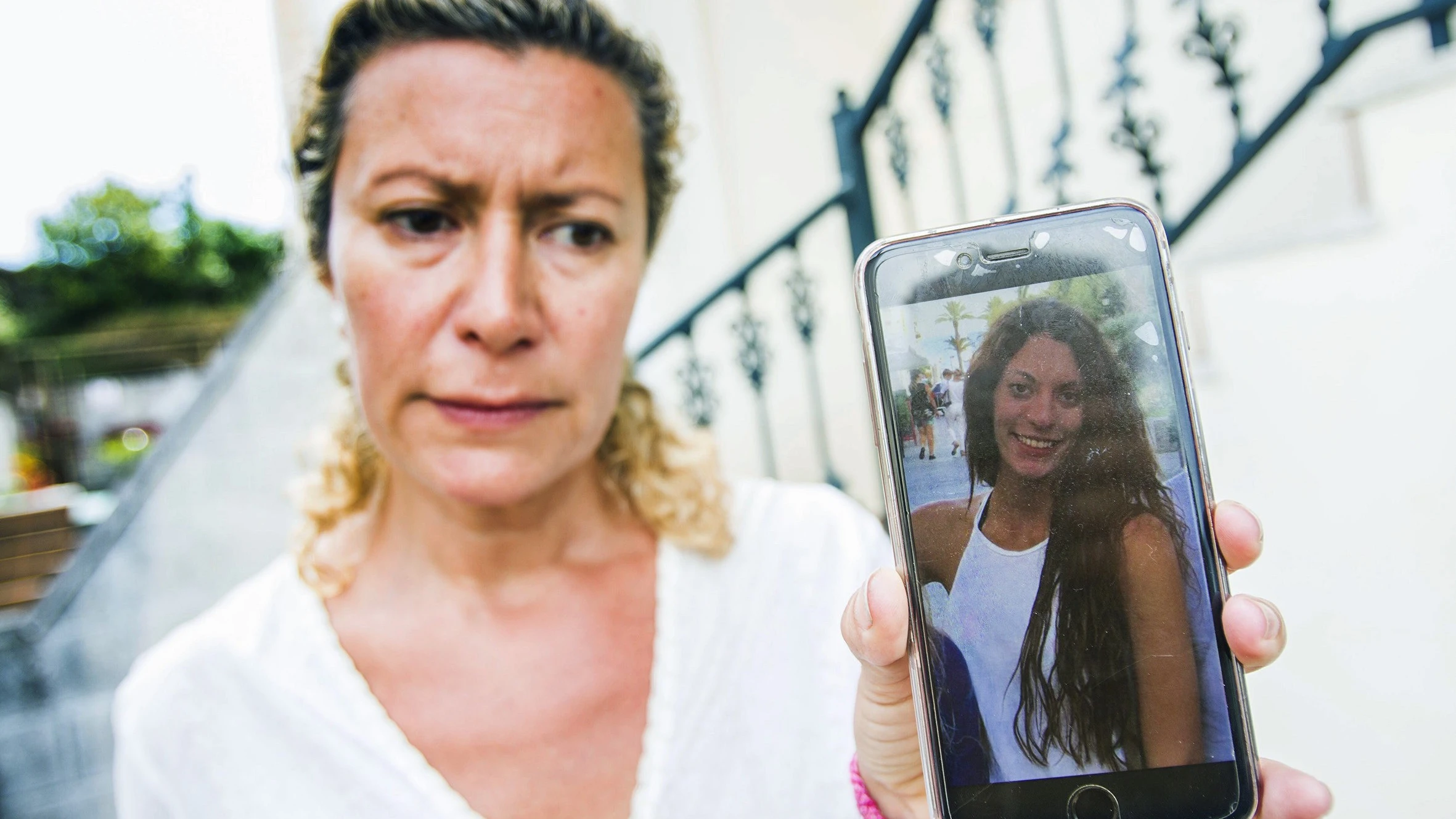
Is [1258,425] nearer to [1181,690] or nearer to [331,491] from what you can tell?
[1181,690]

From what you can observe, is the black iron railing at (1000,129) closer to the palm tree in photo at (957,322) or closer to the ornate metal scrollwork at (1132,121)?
the ornate metal scrollwork at (1132,121)

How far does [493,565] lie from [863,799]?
67cm

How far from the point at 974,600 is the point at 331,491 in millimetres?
1110

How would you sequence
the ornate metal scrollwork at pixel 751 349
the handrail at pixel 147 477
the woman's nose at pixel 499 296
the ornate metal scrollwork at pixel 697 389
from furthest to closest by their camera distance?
the handrail at pixel 147 477 < the ornate metal scrollwork at pixel 697 389 < the ornate metal scrollwork at pixel 751 349 < the woman's nose at pixel 499 296

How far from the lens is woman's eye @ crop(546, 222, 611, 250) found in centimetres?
108

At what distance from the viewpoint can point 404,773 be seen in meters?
1.03

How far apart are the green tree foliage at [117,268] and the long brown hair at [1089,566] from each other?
17523 millimetres

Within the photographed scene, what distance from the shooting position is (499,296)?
992mm

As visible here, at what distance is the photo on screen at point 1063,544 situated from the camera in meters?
0.68

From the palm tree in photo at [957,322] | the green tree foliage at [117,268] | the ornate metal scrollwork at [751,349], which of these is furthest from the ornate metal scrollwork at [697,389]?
the green tree foliage at [117,268]

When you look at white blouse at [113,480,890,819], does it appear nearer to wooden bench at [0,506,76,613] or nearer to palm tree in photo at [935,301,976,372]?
palm tree in photo at [935,301,976,372]

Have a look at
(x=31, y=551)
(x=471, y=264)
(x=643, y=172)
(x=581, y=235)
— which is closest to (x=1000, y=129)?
(x=643, y=172)

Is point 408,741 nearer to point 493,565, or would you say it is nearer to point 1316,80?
point 493,565

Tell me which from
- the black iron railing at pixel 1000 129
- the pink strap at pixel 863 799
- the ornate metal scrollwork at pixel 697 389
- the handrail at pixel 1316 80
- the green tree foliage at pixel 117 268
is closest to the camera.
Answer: the pink strap at pixel 863 799
